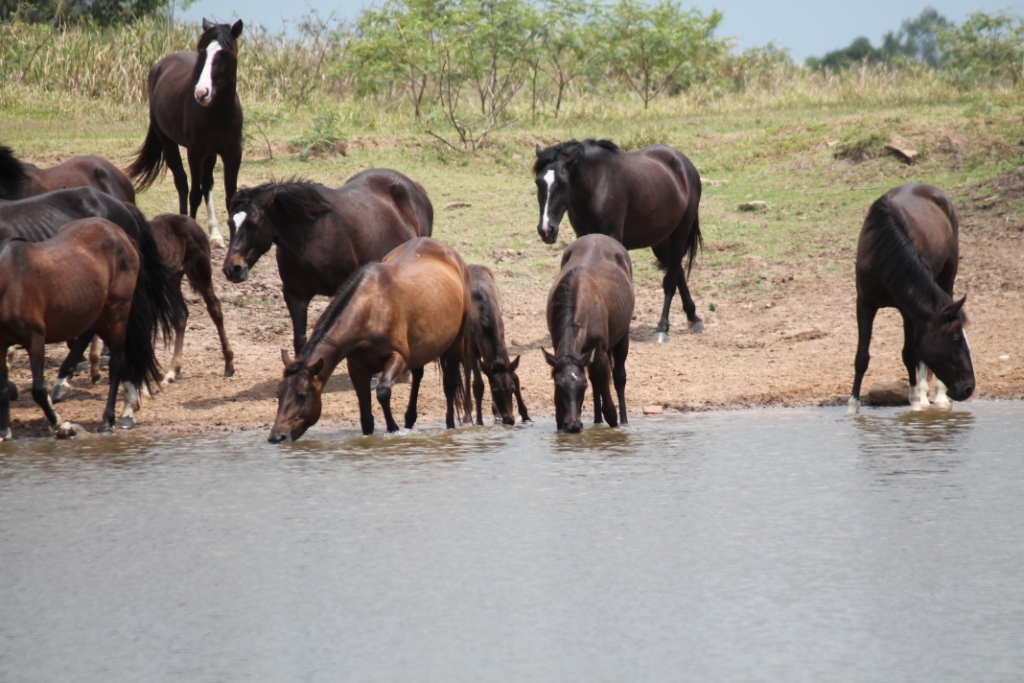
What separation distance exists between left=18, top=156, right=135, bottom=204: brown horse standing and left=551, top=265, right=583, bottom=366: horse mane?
545cm

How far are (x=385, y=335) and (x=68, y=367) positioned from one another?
12.3 ft

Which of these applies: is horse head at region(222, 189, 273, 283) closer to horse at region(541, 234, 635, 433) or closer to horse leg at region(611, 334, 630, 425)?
horse at region(541, 234, 635, 433)

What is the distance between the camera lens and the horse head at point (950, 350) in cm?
892

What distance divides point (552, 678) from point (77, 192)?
7.90 m

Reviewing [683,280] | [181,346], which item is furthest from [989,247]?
[181,346]

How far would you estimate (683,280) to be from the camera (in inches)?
519

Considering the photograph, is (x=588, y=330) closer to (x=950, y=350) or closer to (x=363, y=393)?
(x=363, y=393)

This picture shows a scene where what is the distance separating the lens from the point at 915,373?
9.56 m

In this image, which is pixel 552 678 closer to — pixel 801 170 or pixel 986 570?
pixel 986 570

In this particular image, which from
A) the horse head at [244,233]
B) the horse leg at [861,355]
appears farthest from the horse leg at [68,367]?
the horse leg at [861,355]

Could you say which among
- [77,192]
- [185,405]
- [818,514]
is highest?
[77,192]

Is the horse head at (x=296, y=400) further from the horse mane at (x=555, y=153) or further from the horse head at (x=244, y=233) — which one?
the horse mane at (x=555, y=153)

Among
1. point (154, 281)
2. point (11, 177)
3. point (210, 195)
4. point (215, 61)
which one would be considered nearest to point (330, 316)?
point (154, 281)

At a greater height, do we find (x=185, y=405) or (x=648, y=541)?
(x=648, y=541)
